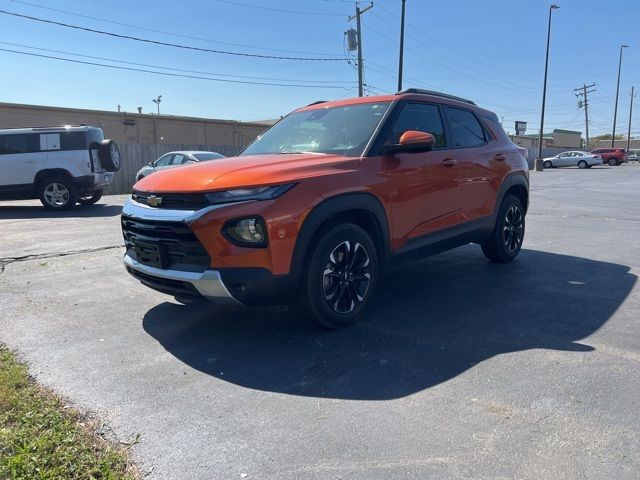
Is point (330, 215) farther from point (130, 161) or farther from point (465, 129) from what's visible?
point (130, 161)

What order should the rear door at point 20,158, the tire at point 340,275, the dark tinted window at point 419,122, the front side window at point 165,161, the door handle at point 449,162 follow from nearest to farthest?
the tire at point 340,275 < the dark tinted window at point 419,122 < the door handle at point 449,162 < the rear door at point 20,158 < the front side window at point 165,161

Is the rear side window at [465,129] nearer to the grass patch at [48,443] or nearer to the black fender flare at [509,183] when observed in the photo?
the black fender flare at [509,183]

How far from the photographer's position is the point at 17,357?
3.83m

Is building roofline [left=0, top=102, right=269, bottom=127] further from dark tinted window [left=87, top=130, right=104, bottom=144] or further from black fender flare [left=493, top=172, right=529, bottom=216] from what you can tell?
black fender flare [left=493, top=172, right=529, bottom=216]

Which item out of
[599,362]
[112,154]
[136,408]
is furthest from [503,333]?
[112,154]

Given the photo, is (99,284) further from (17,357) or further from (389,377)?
(389,377)

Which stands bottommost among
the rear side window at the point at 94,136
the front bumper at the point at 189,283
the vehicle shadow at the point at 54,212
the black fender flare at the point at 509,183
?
the vehicle shadow at the point at 54,212

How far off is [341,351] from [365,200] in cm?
121

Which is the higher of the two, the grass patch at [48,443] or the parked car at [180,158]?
the parked car at [180,158]

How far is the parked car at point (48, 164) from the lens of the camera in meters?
13.1

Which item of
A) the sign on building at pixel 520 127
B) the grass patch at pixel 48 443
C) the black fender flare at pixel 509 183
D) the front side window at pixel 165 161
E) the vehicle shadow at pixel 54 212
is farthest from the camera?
the sign on building at pixel 520 127

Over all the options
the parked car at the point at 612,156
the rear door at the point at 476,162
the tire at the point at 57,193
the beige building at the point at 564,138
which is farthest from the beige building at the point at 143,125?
the beige building at the point at 564,138

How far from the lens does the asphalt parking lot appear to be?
8.55ft

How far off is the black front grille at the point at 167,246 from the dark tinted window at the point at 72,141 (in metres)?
10.3
